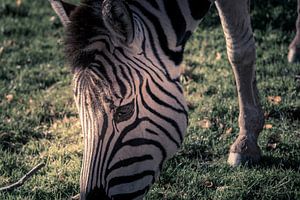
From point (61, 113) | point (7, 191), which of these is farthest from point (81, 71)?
point (61, 113)

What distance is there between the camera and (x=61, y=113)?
245 inches

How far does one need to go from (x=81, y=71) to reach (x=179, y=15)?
0.79 meters

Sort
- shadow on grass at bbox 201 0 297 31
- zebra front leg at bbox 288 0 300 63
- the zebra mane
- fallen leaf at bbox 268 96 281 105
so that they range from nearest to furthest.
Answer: the zebra mane → fallen leaf at bbox 268 96 281 105 → zebra front leg at bbox 288 0 300 63 → shadow on grass at bbox 201 0 297 31

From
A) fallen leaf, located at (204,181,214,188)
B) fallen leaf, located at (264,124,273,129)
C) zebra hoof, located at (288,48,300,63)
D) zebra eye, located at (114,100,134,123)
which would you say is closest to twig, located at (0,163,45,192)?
fallen leaf, located at (204,181,214,188)

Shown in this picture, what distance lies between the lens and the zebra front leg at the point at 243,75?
492 centimetres

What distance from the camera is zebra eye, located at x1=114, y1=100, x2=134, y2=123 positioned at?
3131mm

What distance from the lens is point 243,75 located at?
511 cm

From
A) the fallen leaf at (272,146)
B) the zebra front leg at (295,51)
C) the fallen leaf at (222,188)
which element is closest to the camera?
the fallen leaf at (222,188)

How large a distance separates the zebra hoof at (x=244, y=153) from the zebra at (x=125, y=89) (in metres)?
1.54

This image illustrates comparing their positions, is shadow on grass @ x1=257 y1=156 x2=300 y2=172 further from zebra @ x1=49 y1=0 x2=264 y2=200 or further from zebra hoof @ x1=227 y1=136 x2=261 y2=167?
zebra @ x1=49 y1=0 x2=264 y2=200

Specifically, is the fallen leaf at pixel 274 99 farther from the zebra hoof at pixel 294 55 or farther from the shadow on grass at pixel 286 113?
the zebra hoof at pixel 294 55

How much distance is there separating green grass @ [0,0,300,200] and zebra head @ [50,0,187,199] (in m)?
0.65

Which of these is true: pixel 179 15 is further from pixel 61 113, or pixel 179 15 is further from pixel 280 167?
pixel 61 113

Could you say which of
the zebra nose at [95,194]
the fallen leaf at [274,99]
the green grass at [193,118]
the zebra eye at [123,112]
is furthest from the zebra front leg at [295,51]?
the zebra nose at [95,194]
